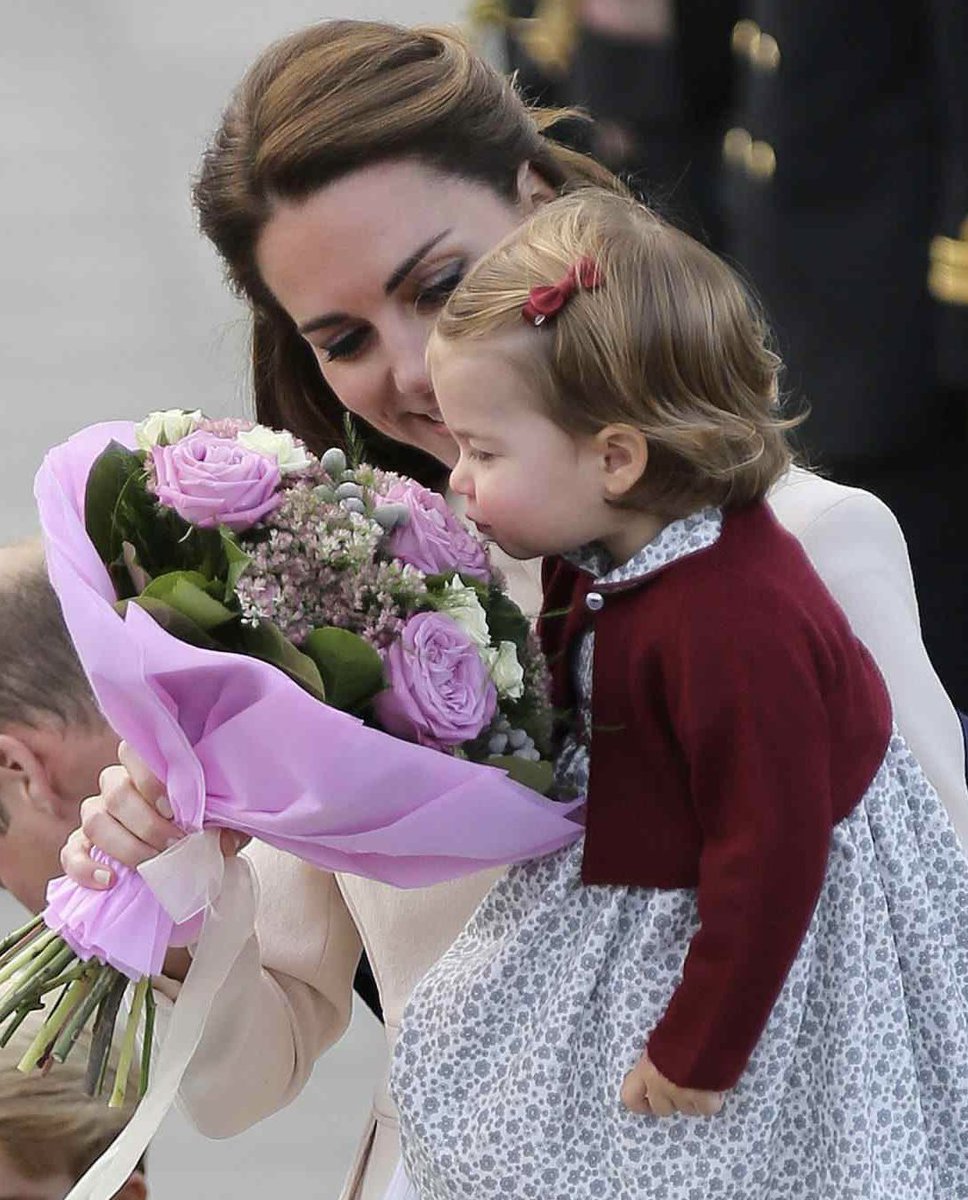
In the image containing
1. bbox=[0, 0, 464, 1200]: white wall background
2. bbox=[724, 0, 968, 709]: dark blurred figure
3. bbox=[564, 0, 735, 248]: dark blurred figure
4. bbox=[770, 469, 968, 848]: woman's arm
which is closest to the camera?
bbox=[770, 469, 968, 848]: woman's arm

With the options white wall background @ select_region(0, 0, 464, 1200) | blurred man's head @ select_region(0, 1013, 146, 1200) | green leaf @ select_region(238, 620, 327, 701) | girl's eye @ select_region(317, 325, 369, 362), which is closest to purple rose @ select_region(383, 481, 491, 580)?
green leaf @ select_region(238, 620, 327, 701)

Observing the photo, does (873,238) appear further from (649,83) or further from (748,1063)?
(748,1063)

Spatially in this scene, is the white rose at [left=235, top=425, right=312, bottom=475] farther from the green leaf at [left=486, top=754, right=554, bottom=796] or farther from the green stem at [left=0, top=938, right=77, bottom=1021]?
the green stem at [left=0, top=938, right=77, bottom=1021]

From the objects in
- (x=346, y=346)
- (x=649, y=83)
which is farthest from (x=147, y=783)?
(x=649, y=83)

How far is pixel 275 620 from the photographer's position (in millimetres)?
1391

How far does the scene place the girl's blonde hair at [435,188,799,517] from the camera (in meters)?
1.39

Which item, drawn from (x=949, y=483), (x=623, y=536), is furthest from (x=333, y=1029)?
(x=949, y=483)

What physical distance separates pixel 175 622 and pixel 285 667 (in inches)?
3.1

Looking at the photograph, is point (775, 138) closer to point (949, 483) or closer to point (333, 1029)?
point (949, 483)

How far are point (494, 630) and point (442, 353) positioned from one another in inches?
7.5

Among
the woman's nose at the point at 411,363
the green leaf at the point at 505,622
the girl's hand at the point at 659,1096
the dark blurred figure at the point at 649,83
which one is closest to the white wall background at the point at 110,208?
the dark blurred figure at the point at 649,83

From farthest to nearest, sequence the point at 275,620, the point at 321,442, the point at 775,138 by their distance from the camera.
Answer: the point at 775,138 < the point at 321,442 < the point at 275,620

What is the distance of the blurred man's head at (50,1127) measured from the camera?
6.52 ft

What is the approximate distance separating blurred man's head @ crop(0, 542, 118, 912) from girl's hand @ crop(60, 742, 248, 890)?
440 millimetres
